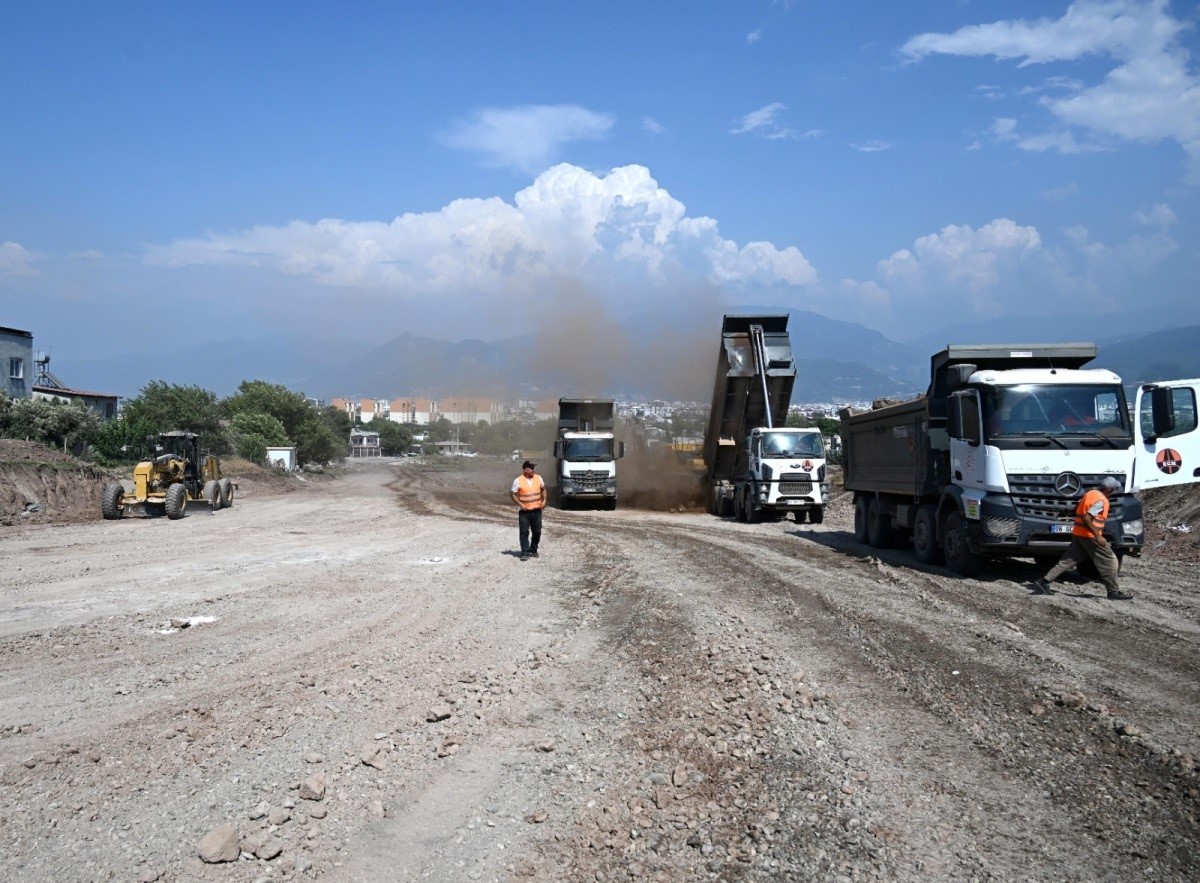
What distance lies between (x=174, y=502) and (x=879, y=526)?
18.6m

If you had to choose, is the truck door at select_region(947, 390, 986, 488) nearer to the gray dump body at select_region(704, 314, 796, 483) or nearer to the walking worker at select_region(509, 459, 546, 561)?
the walking worker at select_region(509, 459, 546, 561)

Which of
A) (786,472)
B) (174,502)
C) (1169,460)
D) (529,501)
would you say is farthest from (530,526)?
(174,502)

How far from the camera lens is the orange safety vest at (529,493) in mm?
15312

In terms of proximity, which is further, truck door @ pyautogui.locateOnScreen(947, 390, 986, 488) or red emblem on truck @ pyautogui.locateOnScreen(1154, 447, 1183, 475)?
red emblem on truck @ pyautogui.locateOnScreen(1154, 447, 1183, 475)

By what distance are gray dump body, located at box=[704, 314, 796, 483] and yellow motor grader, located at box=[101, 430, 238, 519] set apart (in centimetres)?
1533

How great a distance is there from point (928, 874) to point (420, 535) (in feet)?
56.4

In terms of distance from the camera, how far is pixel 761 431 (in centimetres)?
2370

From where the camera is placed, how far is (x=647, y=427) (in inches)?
1291

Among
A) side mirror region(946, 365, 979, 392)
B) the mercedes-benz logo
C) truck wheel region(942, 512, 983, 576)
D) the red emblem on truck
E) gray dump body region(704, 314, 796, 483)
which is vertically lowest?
truck wheel region(942, 512, 983, 576)

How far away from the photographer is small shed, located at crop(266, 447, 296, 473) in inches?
2250

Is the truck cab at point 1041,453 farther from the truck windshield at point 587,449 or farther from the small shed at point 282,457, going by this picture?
the small shed at point 282,457

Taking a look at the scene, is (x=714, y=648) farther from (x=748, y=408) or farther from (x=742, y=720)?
(x=748, y=408)

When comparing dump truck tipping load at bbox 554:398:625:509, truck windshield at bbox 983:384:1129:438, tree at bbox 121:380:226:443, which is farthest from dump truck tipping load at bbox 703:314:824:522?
Answer: tree at bbox 121:380:226:443

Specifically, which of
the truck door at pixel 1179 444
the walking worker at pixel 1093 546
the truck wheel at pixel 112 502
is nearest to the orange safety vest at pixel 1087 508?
the walking worker at pixel 1093 546
